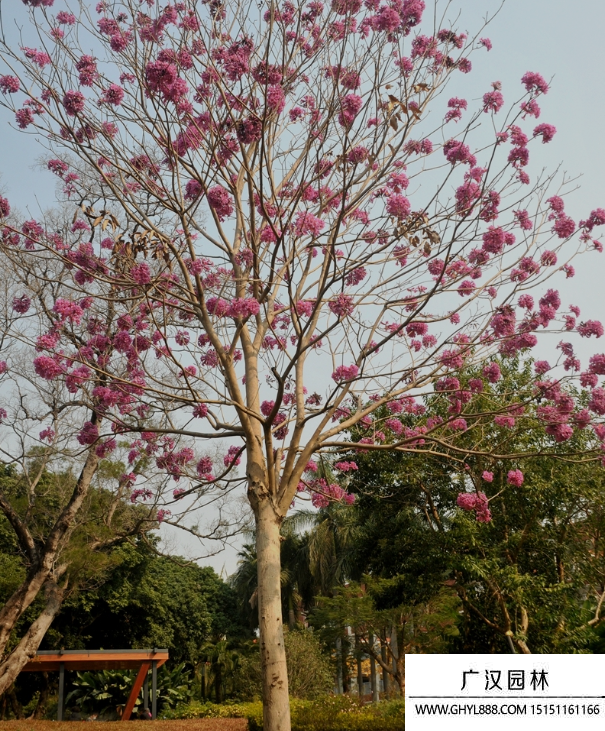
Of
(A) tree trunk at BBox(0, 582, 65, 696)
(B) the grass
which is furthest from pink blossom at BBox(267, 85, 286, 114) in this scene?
(B) the grass

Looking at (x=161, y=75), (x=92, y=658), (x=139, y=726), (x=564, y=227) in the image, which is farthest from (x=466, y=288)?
(x=92, y=658)

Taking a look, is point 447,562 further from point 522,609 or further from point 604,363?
point 604,363

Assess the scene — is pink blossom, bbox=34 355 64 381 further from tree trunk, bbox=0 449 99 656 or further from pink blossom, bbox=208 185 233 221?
tree trunk, bbox=0 449 99 656

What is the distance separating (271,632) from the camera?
5039 millimetres

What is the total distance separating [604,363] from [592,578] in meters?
7.81

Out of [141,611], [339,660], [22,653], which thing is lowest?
[339,660]

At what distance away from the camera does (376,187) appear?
20.9ft

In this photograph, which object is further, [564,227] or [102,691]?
[102,691]

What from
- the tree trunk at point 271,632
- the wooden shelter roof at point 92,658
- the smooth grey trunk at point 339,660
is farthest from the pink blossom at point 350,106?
the smooth grey trunk at point 339,660

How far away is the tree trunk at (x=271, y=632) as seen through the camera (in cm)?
492

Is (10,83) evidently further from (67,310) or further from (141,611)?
(141,611)

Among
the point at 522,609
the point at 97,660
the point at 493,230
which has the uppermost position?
the point at 493,230

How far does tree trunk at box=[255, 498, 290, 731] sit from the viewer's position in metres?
4.92

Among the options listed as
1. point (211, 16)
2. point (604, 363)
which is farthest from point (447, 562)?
point (211, 16)
